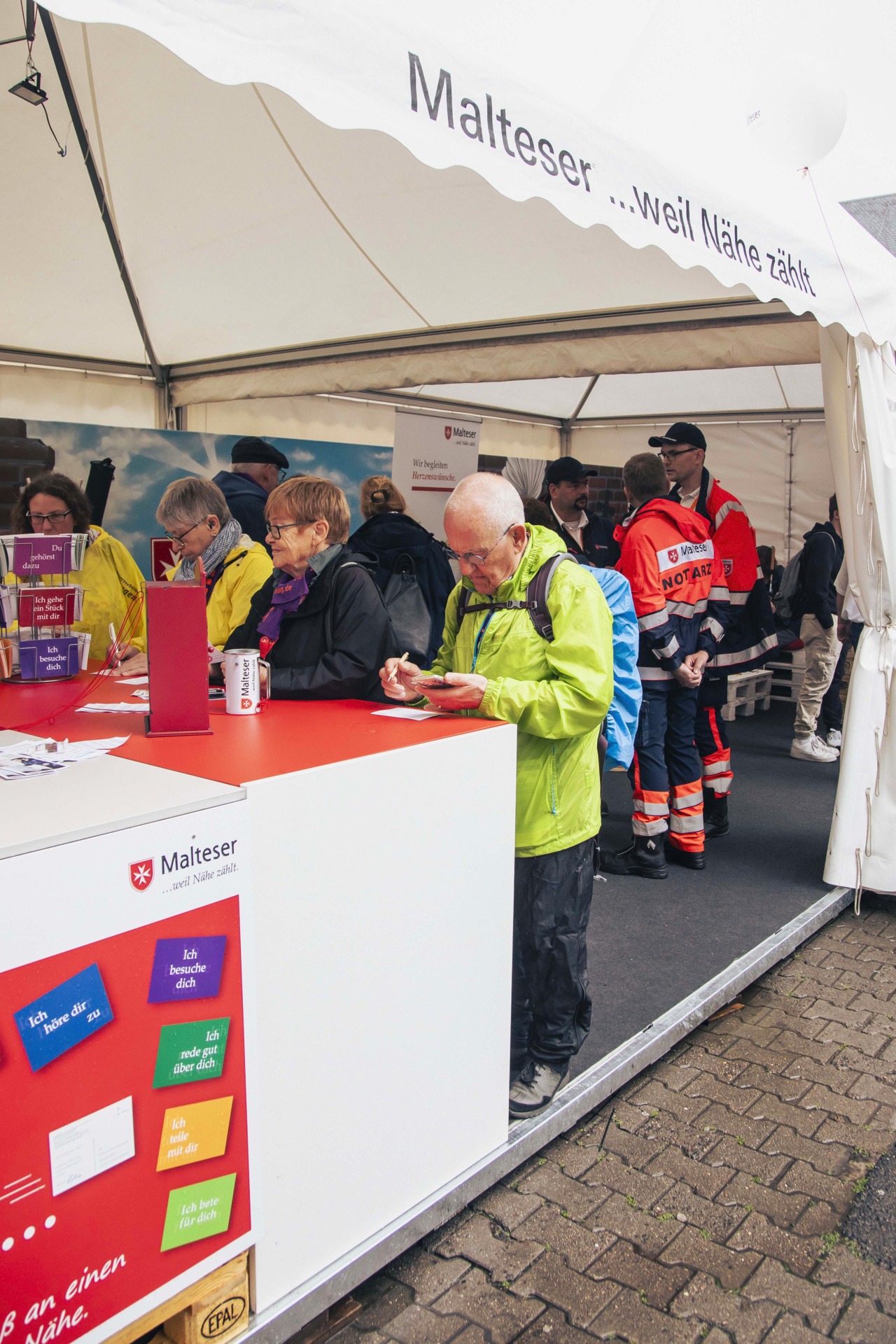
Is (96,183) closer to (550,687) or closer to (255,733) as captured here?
(255,733)

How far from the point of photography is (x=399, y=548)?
12.0 ft

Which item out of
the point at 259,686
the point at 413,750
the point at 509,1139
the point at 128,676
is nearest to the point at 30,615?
the point at 128,676

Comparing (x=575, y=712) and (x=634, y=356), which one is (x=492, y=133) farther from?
(x=634, y=356)

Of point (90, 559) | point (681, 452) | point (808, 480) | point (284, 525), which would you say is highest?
point (808, 480)

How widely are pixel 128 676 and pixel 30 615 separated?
0.35 metres

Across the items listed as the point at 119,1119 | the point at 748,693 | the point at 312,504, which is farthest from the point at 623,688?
the point at 748,693

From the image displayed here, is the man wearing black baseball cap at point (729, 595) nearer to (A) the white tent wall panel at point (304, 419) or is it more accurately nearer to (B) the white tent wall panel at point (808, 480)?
(A) the white tent wall panel at point (304, 419)

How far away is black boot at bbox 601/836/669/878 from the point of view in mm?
4270

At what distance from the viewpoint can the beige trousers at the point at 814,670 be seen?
22.5 feet

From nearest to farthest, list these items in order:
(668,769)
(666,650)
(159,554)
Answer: (666,650) < (668,769) < (159,554)

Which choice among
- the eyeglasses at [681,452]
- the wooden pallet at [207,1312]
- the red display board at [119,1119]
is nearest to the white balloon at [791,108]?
the eyeglasses at [681,452]

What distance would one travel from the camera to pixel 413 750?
1884 millimetres

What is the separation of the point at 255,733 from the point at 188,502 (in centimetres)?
148

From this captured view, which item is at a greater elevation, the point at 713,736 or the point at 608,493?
the point at 608,493
